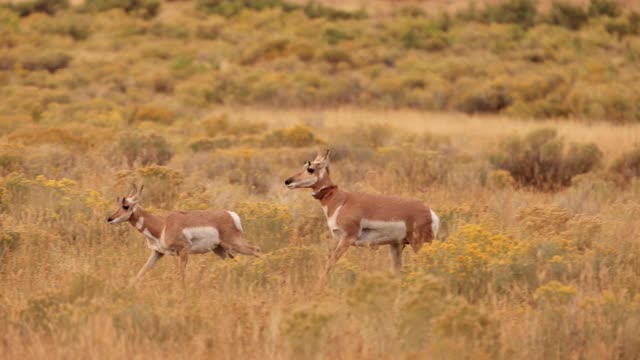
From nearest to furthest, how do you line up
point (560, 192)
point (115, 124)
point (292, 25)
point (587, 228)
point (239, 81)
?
point (587, 228) < point (560, 192) < point (115, 124) < point (239, 81) < point (292, 25)

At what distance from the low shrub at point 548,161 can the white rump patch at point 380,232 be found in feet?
27.9

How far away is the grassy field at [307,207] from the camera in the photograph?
720 cm

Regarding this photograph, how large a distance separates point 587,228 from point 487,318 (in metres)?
4.17

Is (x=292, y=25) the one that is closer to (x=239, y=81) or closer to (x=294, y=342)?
(x=239, y=81)

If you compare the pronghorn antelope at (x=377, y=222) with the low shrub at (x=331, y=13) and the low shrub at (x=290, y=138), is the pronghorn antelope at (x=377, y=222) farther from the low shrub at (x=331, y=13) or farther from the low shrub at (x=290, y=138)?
the low shrub at (x=331, y=13)

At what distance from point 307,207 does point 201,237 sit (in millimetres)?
3198

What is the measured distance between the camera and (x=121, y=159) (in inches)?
650

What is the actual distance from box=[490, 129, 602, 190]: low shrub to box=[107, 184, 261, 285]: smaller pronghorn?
29.6 ft

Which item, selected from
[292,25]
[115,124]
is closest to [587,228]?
[115,124]

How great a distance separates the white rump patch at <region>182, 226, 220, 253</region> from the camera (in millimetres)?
9352

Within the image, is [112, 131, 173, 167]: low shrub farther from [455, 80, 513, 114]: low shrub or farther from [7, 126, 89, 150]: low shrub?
[455, 80, 513, 114]: low shrub

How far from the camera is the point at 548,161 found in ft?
58.7

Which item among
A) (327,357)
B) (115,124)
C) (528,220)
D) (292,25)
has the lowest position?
(292,25)

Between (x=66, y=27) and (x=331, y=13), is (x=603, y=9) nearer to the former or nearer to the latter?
(x=331, y=13)
